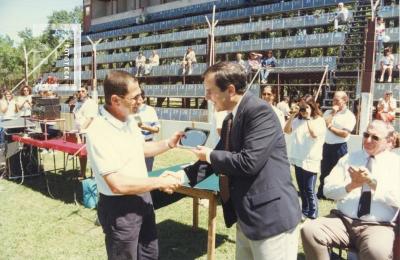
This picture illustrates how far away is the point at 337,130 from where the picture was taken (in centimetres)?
561

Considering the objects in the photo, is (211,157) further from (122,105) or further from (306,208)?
(306,208)

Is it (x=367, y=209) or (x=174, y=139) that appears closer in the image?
(x=174, y=139)

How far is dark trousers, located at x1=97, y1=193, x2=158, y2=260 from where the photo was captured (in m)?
2.22

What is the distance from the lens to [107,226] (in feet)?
7.42

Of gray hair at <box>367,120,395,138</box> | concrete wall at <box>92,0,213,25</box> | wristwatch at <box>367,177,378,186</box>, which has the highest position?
Result: concrete wall at <box>92,0,213,25</box>

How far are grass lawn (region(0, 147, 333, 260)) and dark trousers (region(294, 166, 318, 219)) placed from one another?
386mm

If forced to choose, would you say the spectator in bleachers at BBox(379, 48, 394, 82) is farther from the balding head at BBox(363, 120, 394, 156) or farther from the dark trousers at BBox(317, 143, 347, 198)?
the balding head at BBox(363, 120, 394, 156)

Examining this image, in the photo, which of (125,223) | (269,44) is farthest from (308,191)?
(269,44)

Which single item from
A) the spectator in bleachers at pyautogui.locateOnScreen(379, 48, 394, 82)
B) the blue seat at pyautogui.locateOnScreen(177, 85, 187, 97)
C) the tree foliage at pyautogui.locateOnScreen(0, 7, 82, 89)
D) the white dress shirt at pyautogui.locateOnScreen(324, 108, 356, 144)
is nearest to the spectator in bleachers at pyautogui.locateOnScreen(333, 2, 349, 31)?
the spectator in bleachers at pyautogui.locateOnScreen(379, 48, 394, 82)

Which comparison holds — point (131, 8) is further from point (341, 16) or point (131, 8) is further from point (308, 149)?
point (308, 149)

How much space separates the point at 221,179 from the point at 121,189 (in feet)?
1.80

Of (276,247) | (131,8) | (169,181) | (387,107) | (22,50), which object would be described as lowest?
(276,247)

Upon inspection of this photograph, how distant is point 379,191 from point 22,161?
6363 millimetres

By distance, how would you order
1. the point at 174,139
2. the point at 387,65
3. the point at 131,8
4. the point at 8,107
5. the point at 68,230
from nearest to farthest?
the point at 174,139 < the point at 68,230 < the point at 8,107 < the point at 387,65 < the point at 131,8
